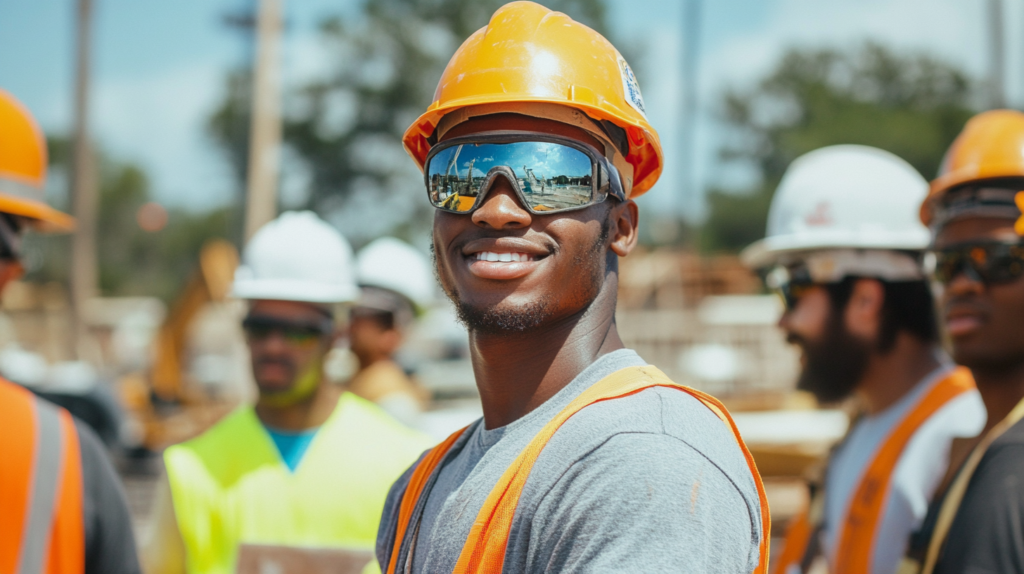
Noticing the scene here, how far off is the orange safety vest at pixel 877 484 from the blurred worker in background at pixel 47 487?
249 centimetres

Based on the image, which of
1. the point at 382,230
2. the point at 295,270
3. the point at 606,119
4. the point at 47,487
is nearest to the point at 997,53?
the point at 295,270

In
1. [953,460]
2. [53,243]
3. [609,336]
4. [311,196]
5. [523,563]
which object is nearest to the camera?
[523,563]

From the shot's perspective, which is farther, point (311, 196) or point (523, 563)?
point (311, 196)

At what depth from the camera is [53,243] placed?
4700 centimetres

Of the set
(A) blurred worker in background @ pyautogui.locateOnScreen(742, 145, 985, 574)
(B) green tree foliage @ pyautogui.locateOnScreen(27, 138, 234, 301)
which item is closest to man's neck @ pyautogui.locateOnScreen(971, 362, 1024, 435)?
(A) blurred worker in background @ pyautogui.locateOnScreen(742, 145, 985, 574)

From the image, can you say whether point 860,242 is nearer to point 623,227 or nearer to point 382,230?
point 623,227

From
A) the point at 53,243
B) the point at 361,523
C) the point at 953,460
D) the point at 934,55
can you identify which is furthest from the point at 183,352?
the point at 934,55

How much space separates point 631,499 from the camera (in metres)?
1.45

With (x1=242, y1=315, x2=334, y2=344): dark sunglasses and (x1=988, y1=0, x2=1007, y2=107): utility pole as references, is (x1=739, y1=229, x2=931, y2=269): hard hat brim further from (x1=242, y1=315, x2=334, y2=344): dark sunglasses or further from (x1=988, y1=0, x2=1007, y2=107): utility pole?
(x1=988, y1=0, x2=1007, y2=107): utility pole

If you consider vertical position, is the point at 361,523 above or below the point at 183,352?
above

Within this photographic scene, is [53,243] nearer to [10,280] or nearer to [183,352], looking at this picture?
[183,352]

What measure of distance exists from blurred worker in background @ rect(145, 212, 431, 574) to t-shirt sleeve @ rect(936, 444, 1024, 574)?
1.97 meters

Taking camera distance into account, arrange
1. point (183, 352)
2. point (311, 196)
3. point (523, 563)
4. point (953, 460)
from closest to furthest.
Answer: point (523, 563), point (953, 460), point (183, 352), point (311, 196)

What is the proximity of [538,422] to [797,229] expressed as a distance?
266 centimetres
